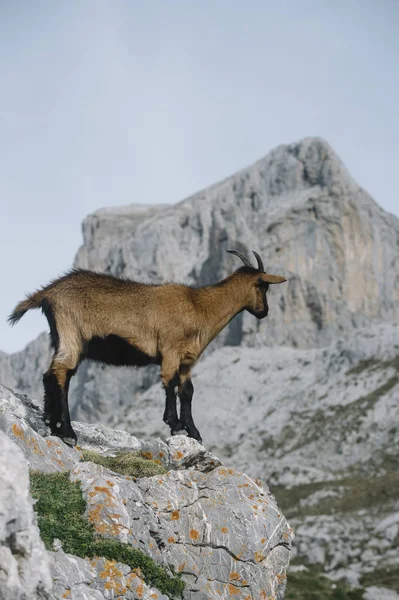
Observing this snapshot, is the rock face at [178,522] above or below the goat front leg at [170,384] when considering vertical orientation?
below

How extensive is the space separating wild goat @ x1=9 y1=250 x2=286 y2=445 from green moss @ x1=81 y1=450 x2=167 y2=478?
19.9 inches

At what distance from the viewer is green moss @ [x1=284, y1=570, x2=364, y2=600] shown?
1550 inches

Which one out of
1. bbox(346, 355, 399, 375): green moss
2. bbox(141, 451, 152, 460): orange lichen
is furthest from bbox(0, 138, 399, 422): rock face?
bbox(141, 451, 152, 460): orange lichen

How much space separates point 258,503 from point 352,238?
127294mm

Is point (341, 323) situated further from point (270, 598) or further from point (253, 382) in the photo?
point (270, 598)

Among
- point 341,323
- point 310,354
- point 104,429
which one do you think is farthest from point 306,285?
point 104,429

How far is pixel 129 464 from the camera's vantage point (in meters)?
13.4

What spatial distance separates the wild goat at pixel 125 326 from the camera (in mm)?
13695

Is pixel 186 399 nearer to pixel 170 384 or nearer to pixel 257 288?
pixel 170 384

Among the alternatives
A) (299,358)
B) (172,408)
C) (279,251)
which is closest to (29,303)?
(172,408)

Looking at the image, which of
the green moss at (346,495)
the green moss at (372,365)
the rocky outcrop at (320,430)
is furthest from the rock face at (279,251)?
the green moss at (346,495)

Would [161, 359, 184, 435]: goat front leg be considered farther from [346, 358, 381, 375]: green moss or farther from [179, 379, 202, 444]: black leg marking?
[346, 358, 381, 375]: green moss

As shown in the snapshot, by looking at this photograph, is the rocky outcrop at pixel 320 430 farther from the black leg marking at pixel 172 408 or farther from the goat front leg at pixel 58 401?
the goat front leg at pixel 58 401

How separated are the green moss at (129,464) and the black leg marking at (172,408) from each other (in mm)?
1245
